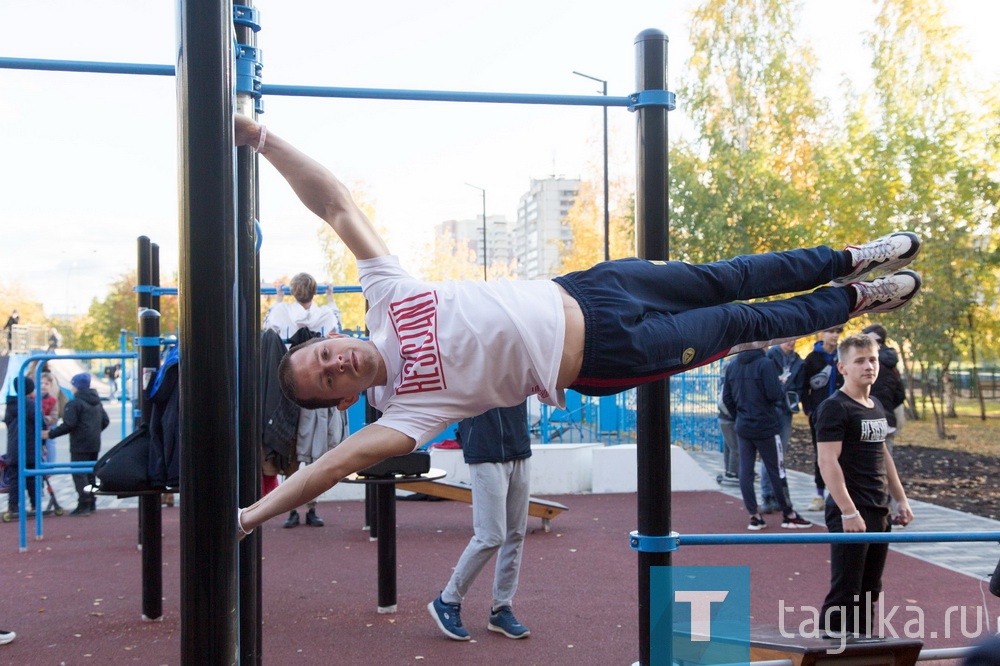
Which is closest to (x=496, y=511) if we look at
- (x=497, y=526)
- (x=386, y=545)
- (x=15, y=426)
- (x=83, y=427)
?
(x=497, y=526)

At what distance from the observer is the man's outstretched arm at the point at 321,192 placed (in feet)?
8.64

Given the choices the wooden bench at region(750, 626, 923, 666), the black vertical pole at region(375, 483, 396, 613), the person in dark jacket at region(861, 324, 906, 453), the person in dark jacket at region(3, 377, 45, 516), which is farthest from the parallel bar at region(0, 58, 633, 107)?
the person in dark jacket at region(3, 377, 45, 516)

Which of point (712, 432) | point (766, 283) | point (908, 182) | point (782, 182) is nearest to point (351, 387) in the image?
point (766, 283)

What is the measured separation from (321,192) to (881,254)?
188 centimetres

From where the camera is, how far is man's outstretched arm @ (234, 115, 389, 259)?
2635 mm

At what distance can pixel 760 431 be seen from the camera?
25.7 feet

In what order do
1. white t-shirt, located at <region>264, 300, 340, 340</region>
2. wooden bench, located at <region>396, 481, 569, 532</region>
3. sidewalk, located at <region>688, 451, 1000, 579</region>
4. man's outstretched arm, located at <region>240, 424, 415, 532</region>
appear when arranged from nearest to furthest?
man's outstretched arm, located at <region>240, 424, 415, 532</region> < white t-shirt, located at <region>264, 300, 340, 340</region> < sidewalk, located at <region>688, 451, 1000, 579</region> < wooden bench, located at <region>396, 481, 569, 532</region>

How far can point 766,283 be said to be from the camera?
9.53 ft

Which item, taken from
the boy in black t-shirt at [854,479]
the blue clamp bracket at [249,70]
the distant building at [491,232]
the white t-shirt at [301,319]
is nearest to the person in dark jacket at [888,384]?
the boy in black t-shirt at [854,479]

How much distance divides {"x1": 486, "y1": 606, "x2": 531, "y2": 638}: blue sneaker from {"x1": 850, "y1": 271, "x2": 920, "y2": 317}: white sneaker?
8.60 ft

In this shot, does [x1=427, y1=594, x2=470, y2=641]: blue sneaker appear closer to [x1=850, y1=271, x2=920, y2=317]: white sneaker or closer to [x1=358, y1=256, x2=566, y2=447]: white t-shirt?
[x1=358, y1=256, x2=566, y2=447]: white t-shirt

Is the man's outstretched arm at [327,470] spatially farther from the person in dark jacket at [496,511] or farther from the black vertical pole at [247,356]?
the person in dark jacket at [496,511]

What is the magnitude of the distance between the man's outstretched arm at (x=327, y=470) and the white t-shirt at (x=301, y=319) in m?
3.67

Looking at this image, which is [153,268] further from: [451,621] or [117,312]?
[117,312]
